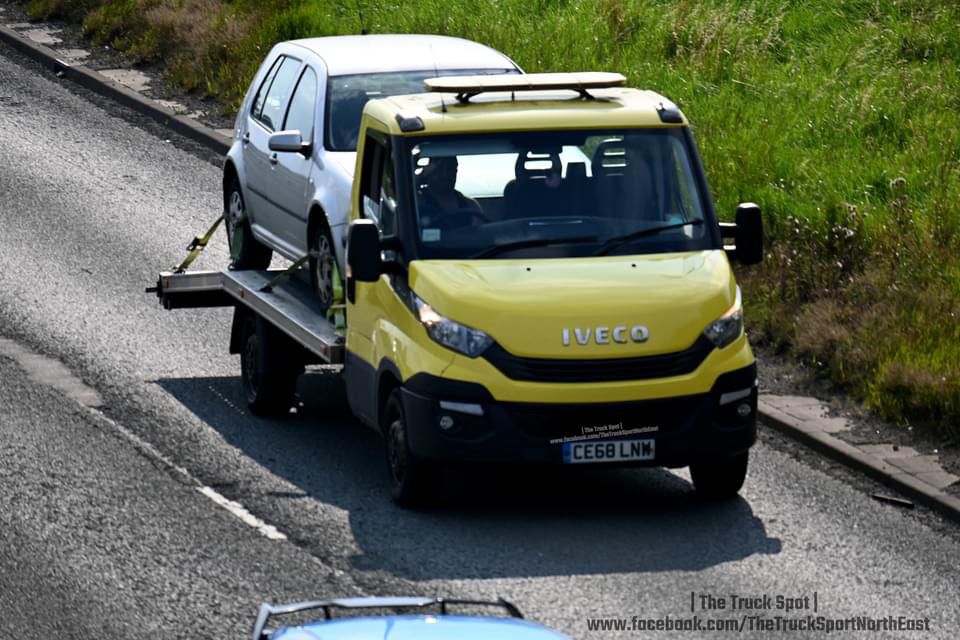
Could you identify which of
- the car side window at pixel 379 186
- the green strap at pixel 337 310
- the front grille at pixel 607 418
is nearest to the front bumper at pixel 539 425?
the front grille at pixel 607 418

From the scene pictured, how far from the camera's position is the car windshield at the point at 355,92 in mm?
13477

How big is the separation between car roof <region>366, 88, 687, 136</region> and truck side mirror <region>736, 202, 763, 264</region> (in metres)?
0.63

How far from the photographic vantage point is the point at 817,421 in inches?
517

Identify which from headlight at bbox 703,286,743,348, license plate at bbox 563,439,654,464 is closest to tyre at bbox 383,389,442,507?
license plate at bbox 563,439,654,464

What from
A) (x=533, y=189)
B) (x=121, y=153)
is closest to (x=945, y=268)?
(x=533, y=189)

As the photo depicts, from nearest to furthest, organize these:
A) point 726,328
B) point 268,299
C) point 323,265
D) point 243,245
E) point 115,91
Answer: point 726,328
point 323,265
point 268,299
point 243,245
point 115,91

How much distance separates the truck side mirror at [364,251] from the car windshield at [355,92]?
7.45 ft

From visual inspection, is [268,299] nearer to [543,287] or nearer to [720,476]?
[543,287]

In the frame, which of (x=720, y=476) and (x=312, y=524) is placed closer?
(x=312, y=524)

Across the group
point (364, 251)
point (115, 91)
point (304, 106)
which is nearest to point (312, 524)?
point (364, 251)

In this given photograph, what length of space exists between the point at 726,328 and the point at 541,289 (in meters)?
1.02

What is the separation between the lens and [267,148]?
14.2 m

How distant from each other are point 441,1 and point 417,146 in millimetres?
13138

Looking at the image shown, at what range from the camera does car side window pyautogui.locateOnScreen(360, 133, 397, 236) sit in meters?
11.6
